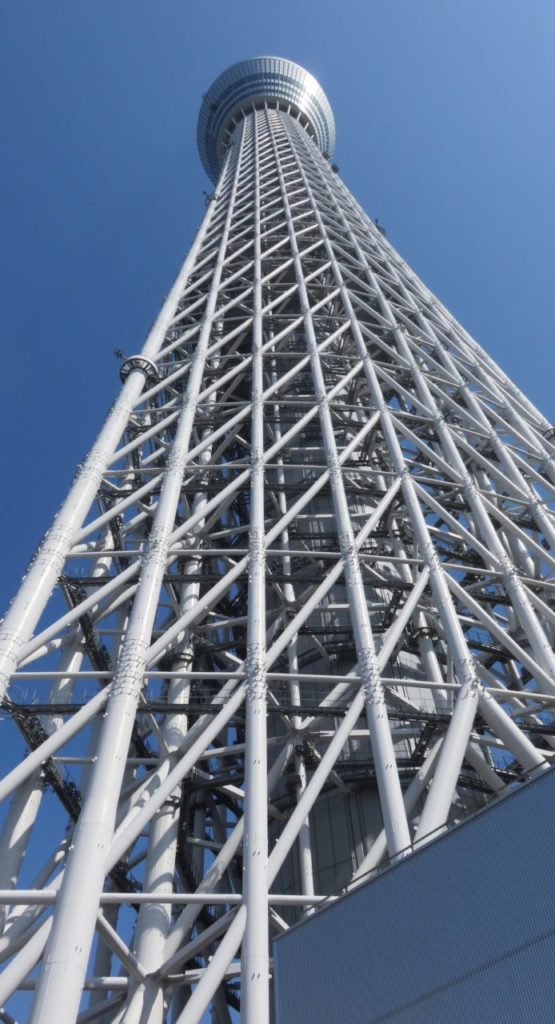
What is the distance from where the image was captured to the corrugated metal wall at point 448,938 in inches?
320

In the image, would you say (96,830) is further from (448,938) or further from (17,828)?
(448,938)

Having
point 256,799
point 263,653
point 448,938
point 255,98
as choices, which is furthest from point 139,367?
point 255,98

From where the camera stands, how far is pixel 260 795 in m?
12.1

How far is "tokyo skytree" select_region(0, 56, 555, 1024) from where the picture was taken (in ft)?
37.9

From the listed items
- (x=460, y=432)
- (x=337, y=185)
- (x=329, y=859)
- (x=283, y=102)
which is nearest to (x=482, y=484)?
(x=460, y=432)

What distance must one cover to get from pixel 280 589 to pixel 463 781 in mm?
7705

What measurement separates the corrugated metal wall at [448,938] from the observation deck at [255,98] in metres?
78.5

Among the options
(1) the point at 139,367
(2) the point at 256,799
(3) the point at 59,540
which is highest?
(1) the point at 139,367

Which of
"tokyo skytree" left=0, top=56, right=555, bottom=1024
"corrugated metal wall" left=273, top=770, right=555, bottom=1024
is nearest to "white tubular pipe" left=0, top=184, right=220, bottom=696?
"tokyo skytree" left=0, top=56, right=555, bottom=1024

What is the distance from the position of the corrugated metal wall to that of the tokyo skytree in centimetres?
77

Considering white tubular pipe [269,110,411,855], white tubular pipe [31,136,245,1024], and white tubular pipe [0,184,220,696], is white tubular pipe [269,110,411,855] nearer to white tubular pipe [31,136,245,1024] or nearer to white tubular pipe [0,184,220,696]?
white tubular pipe [31,136,245,1024]

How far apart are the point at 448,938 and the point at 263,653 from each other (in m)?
6.88

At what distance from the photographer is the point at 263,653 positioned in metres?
14.9

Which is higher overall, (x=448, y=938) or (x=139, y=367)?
(x=139, y=367)
